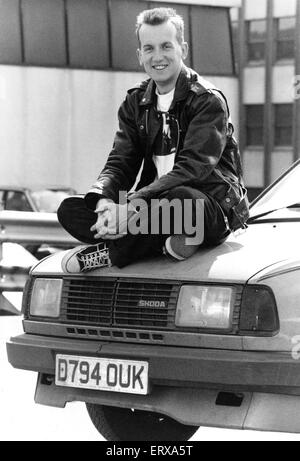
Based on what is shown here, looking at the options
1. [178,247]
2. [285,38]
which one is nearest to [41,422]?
[178,247]

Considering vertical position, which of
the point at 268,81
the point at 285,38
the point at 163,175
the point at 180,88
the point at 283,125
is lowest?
the point at 283,125

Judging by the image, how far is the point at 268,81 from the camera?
1834 inches

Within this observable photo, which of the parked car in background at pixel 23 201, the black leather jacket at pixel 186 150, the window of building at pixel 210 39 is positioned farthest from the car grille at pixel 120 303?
the window of building at pixel 210 39

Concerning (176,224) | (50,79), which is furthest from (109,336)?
(50,79)

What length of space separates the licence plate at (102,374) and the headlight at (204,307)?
0.90 ft

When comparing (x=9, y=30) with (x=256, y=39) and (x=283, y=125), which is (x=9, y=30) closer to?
(x=256, y=39)

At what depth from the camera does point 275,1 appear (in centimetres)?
4644

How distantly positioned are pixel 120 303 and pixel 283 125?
1689 inches

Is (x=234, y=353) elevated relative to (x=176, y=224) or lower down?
lower down

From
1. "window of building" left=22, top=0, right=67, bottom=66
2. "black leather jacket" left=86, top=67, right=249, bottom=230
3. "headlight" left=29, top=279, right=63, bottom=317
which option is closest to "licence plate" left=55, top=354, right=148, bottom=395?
"headlight" left=29, top=279, right=63, bottom=317

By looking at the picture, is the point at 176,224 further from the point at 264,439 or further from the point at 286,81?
the point at 286,81

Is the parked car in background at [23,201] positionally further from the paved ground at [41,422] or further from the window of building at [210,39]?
the window of building at [210,39]

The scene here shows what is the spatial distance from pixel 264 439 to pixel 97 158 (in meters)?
34.9

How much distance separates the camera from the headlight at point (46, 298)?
5.20m
